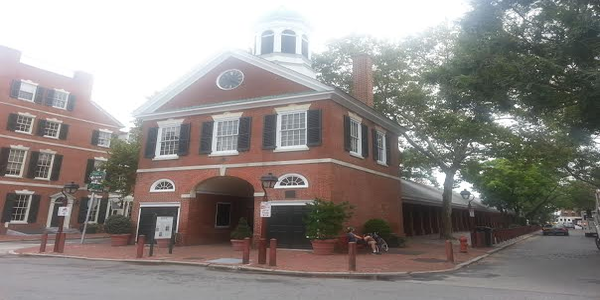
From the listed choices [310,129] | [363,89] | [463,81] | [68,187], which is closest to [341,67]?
[363,89]

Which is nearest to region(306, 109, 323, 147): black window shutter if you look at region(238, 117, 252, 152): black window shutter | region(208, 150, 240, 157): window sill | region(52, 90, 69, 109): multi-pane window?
region(238, 117, 252, 152): black window shutter

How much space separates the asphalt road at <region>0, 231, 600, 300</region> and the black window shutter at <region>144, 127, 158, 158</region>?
9317 mm

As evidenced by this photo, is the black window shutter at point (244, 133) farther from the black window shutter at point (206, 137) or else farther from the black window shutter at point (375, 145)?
the black window shutter at point (375, 145)

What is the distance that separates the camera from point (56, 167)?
1211 inches

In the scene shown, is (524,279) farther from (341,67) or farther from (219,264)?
(341,67)

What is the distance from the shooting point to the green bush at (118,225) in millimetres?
19297

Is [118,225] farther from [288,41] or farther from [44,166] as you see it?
[44,166]

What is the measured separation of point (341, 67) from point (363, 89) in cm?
923

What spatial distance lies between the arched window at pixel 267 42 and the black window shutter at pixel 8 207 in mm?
21399

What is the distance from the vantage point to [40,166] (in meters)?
30.2

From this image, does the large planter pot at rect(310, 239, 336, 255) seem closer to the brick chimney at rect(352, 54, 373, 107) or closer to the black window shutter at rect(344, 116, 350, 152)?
the black window shutter at rect(344, 116, 350, 152)

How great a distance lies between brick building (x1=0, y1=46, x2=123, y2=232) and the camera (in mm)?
28469

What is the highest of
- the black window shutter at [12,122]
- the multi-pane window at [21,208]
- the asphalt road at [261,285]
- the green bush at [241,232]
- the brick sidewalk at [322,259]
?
the black window shutter at [12,122]

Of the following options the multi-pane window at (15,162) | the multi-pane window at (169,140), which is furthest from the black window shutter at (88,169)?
the multi-pane window at (169,140)
